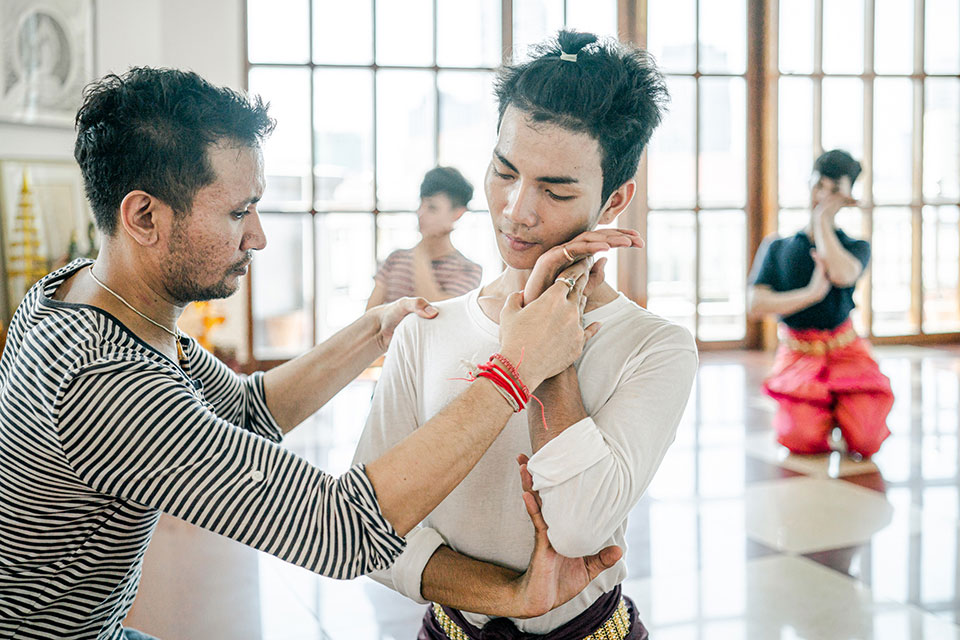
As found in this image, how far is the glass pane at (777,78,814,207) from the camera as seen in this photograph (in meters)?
8.24

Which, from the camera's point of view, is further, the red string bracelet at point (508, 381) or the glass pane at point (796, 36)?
the glass pane at point (796, 36)

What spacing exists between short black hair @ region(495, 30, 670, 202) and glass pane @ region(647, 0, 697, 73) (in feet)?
22.5

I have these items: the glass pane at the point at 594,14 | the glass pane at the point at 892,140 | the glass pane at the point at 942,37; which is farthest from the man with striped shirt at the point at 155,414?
Answer: the glass pane at the point at 942,37

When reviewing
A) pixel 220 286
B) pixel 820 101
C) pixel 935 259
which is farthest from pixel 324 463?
pixel 935 259

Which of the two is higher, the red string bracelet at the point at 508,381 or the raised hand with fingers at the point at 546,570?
the red string bracelet at the point at 508,381

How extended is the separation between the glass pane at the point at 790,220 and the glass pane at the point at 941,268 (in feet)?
4.25

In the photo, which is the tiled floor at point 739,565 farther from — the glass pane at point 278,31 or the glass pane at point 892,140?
the glass pane at point 892,140

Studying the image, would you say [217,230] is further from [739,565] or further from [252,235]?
[739,565]

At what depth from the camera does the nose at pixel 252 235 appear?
148 cm

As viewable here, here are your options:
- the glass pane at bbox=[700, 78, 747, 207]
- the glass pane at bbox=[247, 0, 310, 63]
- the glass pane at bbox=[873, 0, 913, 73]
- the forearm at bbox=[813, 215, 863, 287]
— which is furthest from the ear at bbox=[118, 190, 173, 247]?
the glass pane at bbox=[873, 0, 913, 73]

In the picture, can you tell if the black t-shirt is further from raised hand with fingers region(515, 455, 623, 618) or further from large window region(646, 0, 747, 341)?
large window region(646, 0, 747, 341)

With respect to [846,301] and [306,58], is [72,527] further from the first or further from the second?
[306,58]

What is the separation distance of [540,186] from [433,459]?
1.57 feet

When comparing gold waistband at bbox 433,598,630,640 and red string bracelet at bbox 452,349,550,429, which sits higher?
red string bracelet at bbox 452,349,550,429
